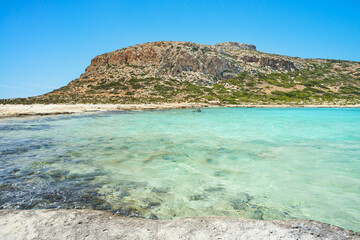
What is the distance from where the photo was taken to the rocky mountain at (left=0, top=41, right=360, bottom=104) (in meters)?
54.2

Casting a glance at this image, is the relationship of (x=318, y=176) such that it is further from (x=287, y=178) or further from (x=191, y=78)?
(x=191, y=78)

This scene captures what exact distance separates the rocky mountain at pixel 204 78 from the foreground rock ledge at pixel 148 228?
45.9 meters

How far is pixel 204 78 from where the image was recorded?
66.6 m

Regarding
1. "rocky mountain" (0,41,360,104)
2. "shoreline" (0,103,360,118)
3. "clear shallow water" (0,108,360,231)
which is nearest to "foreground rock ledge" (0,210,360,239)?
"clear shallow water" (0,108,360,231)

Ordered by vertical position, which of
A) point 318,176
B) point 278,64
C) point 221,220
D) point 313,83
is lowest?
point 318,176

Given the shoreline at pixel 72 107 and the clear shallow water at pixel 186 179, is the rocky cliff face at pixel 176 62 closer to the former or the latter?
the shoreline at pixel 72 107

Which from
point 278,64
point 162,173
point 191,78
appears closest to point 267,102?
Result: point 191,78

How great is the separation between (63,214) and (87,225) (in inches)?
22.8

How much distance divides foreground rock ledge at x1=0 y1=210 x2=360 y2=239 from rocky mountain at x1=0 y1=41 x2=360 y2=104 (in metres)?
45.9

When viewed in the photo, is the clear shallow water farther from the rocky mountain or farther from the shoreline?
the rocky mountain

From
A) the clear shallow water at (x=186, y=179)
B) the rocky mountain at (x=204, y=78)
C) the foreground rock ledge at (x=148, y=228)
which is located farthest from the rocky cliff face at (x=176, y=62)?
the foreground rock ledge at (x=148, y=228)

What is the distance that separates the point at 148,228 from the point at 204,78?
65.4 m

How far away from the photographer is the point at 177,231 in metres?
3.00

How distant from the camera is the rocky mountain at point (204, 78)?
178ft
